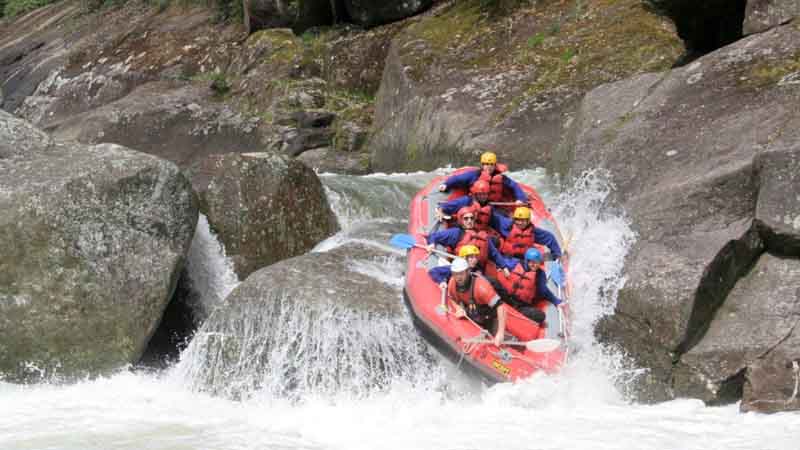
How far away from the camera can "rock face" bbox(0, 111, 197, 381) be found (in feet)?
23.4

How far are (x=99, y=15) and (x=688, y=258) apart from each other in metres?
18.9

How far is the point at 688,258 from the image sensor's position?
6633 millimetres

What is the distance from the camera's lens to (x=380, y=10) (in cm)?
1662

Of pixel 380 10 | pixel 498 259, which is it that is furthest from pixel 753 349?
pixel 380 10

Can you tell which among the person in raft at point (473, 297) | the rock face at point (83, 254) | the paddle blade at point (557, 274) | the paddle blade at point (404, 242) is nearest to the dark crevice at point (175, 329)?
the rock face at point (83, 254)

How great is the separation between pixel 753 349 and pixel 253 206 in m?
4.66

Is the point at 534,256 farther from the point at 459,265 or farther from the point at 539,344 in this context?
the point at 539,344

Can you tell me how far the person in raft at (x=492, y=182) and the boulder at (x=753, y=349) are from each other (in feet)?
9.38

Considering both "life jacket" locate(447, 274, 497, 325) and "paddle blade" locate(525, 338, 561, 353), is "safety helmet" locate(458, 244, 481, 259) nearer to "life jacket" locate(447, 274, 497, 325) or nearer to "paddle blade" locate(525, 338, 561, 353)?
"life jacket" locate(447, 274, 497, 325)

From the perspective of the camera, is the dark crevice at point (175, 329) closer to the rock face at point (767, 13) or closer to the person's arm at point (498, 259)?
the person's arm at point (498, 259)

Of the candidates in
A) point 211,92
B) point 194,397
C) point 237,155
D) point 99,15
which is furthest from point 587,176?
point 99,15

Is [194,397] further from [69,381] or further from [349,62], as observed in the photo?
[349,62]

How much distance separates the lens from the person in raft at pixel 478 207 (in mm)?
8227

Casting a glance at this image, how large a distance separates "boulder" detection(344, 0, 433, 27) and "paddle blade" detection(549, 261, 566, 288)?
31.4 feet
